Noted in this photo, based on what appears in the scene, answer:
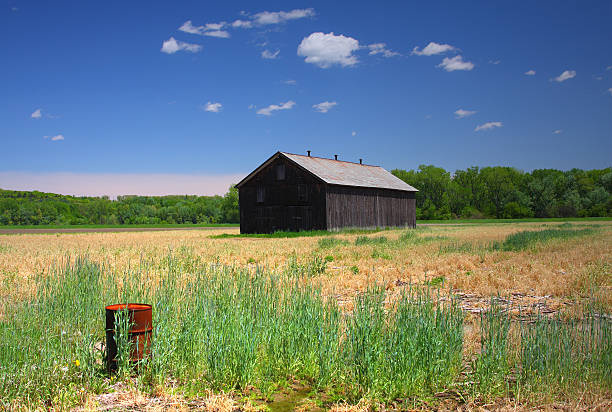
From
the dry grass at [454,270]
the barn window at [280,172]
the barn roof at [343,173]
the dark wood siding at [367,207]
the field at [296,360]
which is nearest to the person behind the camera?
the field at [296,360]

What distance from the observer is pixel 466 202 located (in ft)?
335

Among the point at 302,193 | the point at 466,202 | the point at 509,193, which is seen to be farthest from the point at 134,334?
the point at 466,202

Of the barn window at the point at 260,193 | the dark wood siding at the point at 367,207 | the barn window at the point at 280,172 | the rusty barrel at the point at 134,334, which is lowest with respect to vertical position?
the rusty barrel at the point at 134,334

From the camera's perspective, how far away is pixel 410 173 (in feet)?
364

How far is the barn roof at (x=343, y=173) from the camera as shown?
120 feet

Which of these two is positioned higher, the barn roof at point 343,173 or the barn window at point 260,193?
the barn roof at point 343,173

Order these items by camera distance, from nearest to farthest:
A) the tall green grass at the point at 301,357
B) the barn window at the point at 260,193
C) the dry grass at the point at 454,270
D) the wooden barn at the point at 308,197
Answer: the tall green grass at the point at 301,357 < the dry grass at the point at 454,270 < the wooden barn at the point at 308,197 < the barn window at the point at 260,193

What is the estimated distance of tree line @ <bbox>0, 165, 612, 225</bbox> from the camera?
86.4 metres

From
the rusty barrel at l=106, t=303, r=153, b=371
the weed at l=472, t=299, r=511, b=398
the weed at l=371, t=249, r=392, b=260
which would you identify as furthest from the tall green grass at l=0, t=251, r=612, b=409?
the weed at l=371, t=249, r=392, b=260

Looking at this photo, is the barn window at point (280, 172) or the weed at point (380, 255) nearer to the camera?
the weed at point (380, 255)

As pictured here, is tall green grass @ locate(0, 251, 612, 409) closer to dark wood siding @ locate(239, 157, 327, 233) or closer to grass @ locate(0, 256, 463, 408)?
grass @ locate(0, 256, 463, 408)

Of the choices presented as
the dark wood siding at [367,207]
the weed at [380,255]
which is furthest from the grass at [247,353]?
the dark wood siding at [367,207]

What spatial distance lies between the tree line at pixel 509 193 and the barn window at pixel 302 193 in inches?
2547

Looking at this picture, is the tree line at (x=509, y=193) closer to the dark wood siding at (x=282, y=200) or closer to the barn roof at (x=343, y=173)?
the barn roof at (x=343, y=173)
